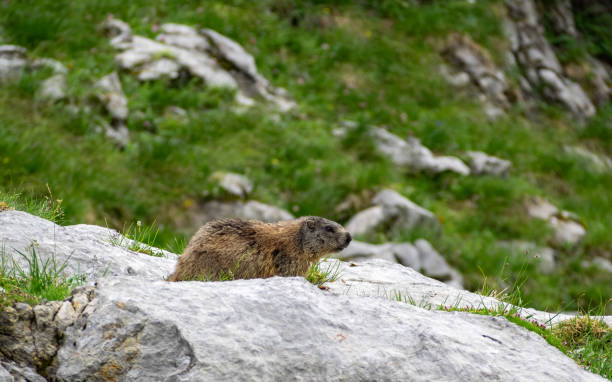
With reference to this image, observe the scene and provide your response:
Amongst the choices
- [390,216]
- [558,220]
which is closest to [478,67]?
[558,220]

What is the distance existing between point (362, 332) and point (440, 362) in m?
0.62

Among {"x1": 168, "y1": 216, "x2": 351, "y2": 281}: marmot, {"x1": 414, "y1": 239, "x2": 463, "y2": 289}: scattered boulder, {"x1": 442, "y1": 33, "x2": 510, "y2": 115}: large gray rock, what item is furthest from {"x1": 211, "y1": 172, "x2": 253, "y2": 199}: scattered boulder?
{"x1": 442, "y1": 33, "x2": 510, "y2": 115}: large gray rock

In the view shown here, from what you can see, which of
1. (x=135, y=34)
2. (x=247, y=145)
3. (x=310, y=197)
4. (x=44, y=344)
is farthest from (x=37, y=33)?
(x=44, y=344)

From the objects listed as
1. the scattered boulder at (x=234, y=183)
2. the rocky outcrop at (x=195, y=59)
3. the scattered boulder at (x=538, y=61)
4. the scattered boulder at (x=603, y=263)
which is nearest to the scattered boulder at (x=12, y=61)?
the rocky outcrop at (x=195, y=59)

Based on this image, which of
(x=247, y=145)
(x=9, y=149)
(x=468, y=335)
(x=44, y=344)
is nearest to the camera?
(x=44, y=344)

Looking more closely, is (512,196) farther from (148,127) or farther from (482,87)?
(148,127)

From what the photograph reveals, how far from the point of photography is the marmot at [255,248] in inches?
245

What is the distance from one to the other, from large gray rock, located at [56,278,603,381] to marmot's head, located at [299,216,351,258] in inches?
66.4

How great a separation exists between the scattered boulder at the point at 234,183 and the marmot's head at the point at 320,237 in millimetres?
5178

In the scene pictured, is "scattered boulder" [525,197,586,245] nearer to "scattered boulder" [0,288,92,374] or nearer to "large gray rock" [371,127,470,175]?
"large gray rock" [371,127,470,175]

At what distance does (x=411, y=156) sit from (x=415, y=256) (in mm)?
3297

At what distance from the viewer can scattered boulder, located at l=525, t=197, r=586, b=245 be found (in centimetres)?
1465

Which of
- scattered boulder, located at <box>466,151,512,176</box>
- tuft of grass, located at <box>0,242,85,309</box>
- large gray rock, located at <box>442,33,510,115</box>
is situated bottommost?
scattered boulder, located at <box>466,151,512,176</box>

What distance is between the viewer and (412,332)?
16.5 feet
